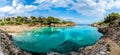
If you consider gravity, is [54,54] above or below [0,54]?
below

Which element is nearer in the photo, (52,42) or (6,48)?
(6,48)

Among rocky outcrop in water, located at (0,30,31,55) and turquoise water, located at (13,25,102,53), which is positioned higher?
rocky outcrop in water, located at (0,30,31,55)

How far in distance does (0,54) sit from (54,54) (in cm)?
1930

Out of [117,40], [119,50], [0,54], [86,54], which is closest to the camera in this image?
[0,54]

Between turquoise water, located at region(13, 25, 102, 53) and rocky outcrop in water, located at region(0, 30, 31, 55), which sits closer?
rocky outcrop in water, located at region(0, 30, 31, 55)

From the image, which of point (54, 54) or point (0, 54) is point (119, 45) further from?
point (0, 54)

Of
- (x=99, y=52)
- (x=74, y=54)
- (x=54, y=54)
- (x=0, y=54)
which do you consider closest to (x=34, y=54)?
(x=54, y=54)

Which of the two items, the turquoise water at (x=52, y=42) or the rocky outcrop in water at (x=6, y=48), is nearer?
the rocky outcrop in water at (x=6, y=48)

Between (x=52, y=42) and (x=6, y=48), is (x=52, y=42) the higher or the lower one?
the lower one

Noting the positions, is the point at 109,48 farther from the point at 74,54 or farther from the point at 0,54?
the point at 0,54

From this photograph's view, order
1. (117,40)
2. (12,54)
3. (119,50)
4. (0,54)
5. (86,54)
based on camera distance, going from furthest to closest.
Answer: (117,40)
(86,54)
(119,50)
(12,54)
(0,54)

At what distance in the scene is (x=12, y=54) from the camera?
41750 mm

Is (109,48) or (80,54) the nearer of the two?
(109,48)

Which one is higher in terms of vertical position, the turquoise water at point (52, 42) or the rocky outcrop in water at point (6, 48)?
the rocky outcrop in water at point (6, 48)
